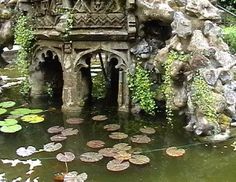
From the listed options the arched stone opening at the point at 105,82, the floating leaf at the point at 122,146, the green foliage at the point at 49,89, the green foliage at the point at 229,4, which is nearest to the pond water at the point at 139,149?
the floating leaf at the point at 122,146

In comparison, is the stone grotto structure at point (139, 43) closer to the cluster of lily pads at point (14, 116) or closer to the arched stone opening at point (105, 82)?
the arched stone opening at point (105, 82)

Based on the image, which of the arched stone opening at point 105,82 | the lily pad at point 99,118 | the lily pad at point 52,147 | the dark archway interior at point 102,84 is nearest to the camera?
the lily pad at point 52,147

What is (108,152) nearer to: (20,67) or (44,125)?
(44,125)

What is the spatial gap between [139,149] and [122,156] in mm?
577

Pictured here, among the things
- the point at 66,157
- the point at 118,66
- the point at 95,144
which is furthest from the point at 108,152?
the point at 118,66

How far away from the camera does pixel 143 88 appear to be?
9812mm

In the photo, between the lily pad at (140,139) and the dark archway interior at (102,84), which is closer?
the lily pad at (140,139)

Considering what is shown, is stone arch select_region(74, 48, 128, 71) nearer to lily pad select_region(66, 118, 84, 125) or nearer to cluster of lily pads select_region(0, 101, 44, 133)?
lily pad select_region(66, 118, 84, 125)

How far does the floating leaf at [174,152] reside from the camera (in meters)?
7.74

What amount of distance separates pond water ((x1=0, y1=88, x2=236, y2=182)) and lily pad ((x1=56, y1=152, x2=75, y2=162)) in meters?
0.09

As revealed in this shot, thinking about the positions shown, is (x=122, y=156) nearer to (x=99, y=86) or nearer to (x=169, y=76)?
(x=169, y=76)

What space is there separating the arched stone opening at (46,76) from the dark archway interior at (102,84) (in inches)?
39.8

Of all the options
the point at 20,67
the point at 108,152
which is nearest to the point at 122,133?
the point at 108,152

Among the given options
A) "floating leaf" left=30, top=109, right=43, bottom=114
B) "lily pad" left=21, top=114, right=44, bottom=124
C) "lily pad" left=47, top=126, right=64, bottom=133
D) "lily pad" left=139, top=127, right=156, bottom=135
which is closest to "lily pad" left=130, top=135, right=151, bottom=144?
"lily pad" left=139, top=127, right=156, bottom=135
